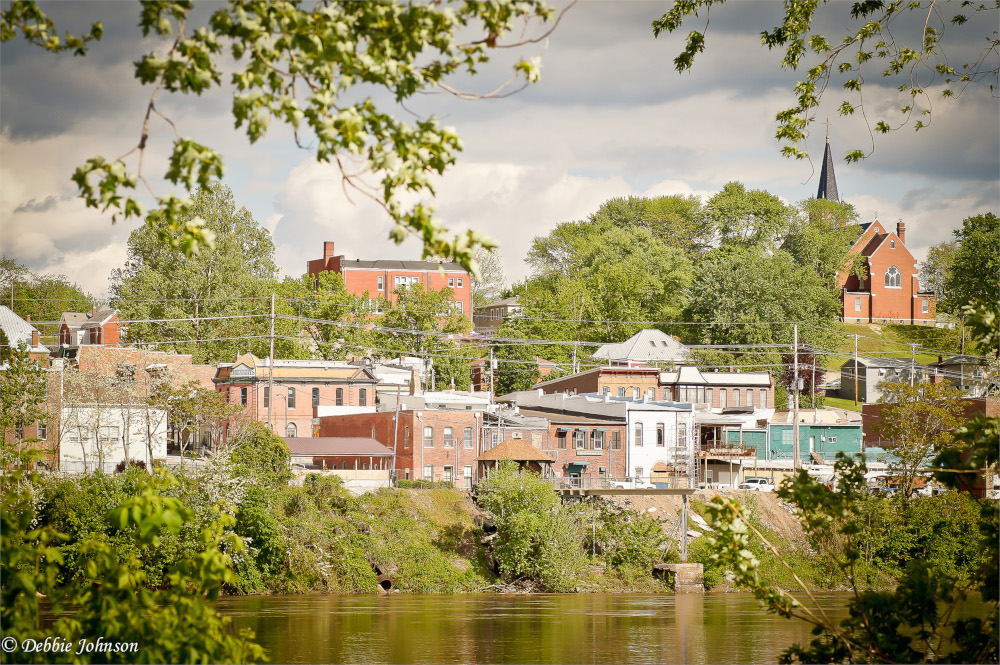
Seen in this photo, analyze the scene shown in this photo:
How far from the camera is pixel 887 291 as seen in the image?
391 ft

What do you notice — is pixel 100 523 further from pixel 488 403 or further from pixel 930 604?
pixel 930 604

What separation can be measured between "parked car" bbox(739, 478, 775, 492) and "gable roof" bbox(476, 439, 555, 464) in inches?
512

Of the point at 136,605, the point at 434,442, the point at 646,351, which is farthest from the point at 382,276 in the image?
the point at 136,605

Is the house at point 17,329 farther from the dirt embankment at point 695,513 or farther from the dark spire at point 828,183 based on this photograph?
the dark spire at point 828,183

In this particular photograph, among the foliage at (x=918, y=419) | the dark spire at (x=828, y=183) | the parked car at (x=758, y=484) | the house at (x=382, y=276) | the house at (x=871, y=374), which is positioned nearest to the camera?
the foliage at (x=918, y=419)

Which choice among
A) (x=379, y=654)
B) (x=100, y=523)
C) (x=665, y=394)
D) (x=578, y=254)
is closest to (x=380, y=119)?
(x=379, y=654)

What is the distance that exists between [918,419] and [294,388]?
3840 cm

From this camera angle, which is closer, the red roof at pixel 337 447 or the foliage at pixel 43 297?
the red roof at pixel 337 447

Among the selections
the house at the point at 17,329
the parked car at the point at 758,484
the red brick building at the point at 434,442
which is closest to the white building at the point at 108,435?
the red brick building at the point at 434,442

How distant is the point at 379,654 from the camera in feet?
105

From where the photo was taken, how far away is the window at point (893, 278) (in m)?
119

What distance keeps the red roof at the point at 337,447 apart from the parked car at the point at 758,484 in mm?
20988

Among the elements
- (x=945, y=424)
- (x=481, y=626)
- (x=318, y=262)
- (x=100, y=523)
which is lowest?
(x=481, y=626)

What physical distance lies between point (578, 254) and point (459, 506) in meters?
65.2
